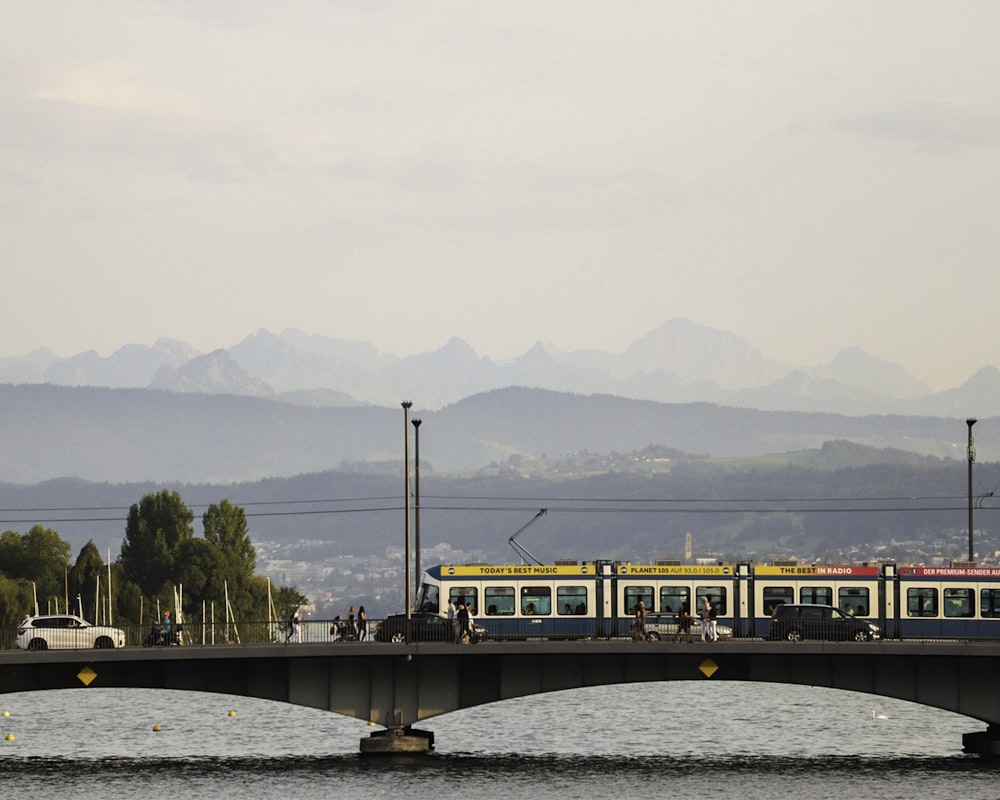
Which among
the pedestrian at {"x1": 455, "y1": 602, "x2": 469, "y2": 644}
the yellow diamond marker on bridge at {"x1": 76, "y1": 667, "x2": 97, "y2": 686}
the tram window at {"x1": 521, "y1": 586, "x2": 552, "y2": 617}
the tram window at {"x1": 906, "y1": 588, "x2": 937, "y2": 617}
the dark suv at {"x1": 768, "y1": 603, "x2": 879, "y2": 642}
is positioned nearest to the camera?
the yellow diamond marker on bridge at {"x1": 76, "y1": 667, "x2": 97, "y2": 686}

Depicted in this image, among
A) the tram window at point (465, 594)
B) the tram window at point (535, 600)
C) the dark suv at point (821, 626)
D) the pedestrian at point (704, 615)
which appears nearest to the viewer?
the pedestrian at point (704, 615)

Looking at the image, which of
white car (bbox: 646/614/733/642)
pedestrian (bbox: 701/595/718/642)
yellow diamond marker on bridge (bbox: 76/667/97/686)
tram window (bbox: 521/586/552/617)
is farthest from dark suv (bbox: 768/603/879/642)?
yellow diamond marker on bridge (bbox: 76/667/97/686)

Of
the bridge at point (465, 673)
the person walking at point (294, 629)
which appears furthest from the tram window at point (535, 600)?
the person walking at point (294, 629)

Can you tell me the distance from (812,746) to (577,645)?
1114 inches

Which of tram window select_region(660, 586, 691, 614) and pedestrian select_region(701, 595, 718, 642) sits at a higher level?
tram window select_region(660, 586, 691, 614)

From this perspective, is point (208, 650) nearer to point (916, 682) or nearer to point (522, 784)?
point (522, 784)

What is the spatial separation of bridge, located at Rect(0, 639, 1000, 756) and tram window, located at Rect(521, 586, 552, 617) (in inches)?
313

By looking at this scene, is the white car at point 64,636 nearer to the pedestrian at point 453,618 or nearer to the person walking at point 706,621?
the pedestrian at point 453,618

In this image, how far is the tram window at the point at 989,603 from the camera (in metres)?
97.1

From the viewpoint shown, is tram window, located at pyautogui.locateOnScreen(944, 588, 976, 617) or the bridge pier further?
tram window, located at pyautogui.locateOnScreen(944, 588, 976, 617)

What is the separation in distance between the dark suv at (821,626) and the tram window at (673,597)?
15.8 ft

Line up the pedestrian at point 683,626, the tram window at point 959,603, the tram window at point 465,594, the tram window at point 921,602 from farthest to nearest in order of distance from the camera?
the tram window at point 465,594, the tram window at point 921,602, the tram window at point 959,603, the pedestrian at point 683,626

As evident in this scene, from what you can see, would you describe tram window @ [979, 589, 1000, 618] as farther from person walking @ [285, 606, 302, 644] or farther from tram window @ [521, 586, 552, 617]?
person walking @ [285, 606, 302, 644]

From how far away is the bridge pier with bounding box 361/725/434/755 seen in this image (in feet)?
301
